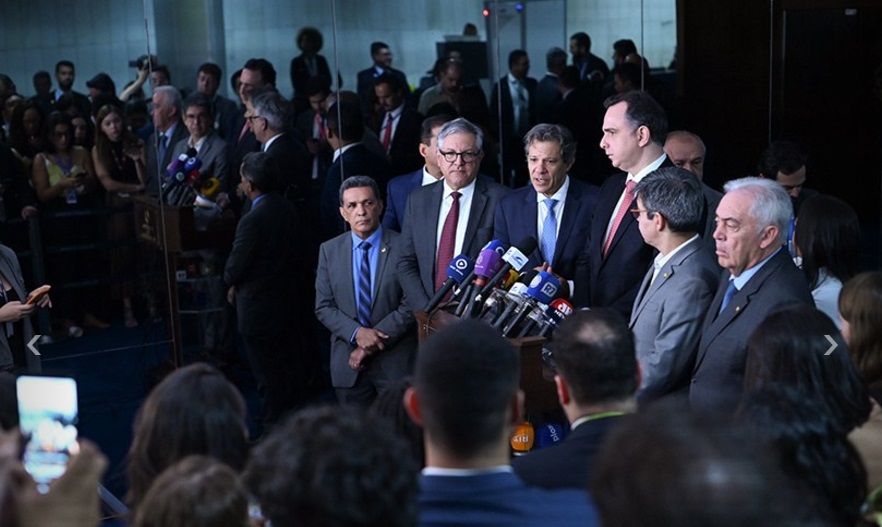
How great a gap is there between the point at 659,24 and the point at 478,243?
2.68 m

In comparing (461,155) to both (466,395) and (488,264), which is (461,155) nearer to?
(488,264)

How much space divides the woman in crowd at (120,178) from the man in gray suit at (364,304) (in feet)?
4.06

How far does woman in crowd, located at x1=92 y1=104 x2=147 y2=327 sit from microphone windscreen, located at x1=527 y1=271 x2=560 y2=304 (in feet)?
8.88

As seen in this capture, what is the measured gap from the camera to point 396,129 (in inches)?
263

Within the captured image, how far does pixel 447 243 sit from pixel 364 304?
1.68 feet

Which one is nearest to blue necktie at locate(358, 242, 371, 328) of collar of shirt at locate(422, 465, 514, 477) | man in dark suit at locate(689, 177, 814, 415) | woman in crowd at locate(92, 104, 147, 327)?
woman in crowd at locate(92, 104, 147, 327)

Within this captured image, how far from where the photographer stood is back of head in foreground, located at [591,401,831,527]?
59.8 inches

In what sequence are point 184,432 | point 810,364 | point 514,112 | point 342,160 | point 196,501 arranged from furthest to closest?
point 514,112 < point 342,160 < point 810,364 < point 184,432 < point 196,501

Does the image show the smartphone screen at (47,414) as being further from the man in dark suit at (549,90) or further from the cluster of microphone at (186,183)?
the man in dark suit at (549,90)

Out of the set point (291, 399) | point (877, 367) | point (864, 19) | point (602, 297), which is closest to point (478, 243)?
point (602, 297)

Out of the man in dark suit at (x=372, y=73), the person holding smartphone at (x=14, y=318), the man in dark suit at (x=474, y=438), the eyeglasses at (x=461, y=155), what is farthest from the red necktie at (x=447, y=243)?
the man in dark suit at (x=474, y=438)

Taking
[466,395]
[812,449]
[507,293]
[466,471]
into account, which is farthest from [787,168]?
[466,471]

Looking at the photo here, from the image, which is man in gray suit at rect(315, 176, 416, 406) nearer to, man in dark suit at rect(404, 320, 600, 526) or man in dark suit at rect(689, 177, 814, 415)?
man in dark suit at rect(689, 177, 814, 415)

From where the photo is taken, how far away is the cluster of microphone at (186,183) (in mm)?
6137
